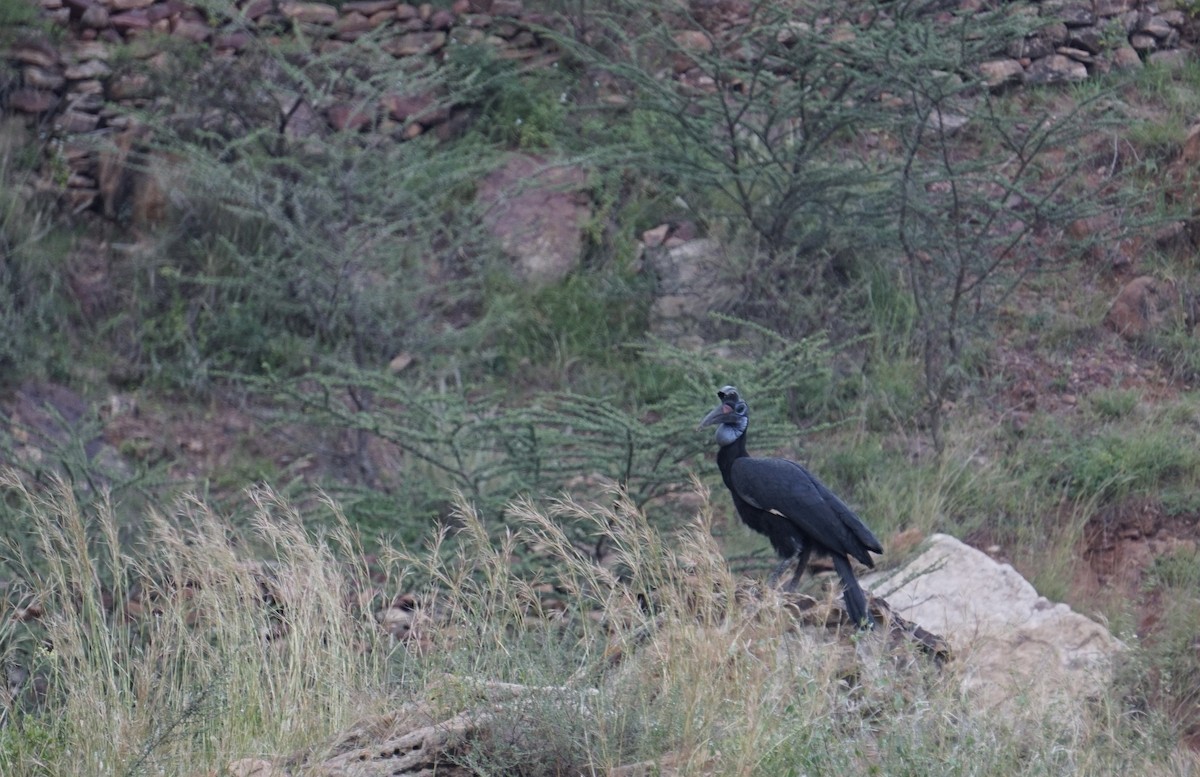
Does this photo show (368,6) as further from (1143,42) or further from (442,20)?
(1143,42)

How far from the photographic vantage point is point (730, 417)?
580cm

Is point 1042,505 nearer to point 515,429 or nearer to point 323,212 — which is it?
point 515,429

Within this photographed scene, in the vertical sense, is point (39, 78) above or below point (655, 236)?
above

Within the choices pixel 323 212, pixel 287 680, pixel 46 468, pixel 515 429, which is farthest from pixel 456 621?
pixel 323 212

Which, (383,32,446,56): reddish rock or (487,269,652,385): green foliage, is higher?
(383,32,446,56): reddish rock

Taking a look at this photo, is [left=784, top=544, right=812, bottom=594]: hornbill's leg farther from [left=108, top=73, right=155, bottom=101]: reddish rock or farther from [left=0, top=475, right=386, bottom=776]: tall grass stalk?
[left=108, top=73, right=155, bottom=101]: reddish rock

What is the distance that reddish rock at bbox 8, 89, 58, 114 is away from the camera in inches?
415

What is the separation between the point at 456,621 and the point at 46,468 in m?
3.67

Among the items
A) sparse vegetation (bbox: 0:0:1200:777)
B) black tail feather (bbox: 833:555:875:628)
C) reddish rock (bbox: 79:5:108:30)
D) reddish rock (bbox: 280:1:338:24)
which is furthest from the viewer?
reddish rock (bbox: 280:1:338:24)

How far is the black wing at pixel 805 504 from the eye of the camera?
5.46 meters

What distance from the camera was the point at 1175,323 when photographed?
29.5 ft

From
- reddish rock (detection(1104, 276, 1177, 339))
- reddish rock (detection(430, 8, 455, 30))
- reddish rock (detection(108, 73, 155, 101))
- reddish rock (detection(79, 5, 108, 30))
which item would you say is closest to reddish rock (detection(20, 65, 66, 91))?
reddish rock (detection(108, 73, 155, 101))

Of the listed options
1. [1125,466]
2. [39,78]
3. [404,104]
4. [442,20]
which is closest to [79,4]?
[39,78]

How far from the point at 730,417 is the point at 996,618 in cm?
162
